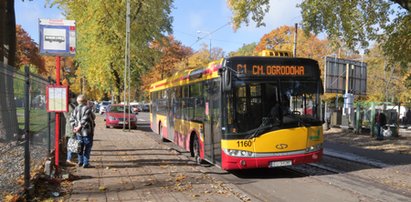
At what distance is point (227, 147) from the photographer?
9.73m

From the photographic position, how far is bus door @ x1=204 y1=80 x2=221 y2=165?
1027cm

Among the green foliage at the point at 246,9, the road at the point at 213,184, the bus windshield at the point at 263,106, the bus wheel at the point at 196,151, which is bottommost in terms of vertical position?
the road at the point at 213,184

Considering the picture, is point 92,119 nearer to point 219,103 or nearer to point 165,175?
point 165,175

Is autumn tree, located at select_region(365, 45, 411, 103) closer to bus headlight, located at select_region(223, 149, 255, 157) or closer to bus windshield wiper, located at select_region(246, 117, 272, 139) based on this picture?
bus windshield wiper, located at select_region(246, 117, 272, 139)

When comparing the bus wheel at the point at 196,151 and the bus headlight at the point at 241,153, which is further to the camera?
the bus wheel at the point at 196,151

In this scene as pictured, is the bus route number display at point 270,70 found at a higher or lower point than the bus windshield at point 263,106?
higher

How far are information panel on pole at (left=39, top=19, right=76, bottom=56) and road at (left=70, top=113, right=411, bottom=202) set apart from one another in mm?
2716

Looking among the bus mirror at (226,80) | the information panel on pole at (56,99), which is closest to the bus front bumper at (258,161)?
the bus mirror at (226,80)

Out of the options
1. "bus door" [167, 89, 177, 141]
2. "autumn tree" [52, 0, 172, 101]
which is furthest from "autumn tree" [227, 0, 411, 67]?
"autumn tree" [52, 0, 172, 101]

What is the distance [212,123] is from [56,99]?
369cm

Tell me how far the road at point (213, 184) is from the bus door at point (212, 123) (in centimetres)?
49

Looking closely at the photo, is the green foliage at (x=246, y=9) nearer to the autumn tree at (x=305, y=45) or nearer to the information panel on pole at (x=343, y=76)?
the information panel on pole at (x=343, y=76)

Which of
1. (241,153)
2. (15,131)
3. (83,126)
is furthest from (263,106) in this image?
(15,131)

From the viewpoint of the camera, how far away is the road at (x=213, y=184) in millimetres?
7820
